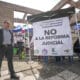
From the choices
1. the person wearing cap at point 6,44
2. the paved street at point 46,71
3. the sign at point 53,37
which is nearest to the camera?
the person wearing cap at point 6,44

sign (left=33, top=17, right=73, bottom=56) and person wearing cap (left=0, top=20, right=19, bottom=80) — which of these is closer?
person wearing cap (left=0, top=20, right=19, bottom=80)

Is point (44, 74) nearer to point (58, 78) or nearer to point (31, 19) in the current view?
point (58, 78)

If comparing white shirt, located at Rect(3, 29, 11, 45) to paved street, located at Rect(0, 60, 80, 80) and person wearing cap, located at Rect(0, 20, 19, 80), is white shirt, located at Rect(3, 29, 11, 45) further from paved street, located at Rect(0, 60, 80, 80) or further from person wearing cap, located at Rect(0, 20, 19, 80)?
paved street, located at Rect(0, 60, 80, 80)

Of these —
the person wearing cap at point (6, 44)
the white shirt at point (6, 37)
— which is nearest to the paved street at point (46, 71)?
the person wearing cap at point (6, 44)

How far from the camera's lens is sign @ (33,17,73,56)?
6797 millimetres

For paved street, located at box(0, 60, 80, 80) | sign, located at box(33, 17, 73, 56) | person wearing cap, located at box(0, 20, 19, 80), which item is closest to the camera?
person wearing cap, located at box(0, 20, 19, 80)

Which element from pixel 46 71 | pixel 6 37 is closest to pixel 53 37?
pixel 46 71

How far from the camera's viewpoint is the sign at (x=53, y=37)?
6.80 metres

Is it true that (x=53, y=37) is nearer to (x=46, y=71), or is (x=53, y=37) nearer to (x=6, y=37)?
(x=46, y=71)

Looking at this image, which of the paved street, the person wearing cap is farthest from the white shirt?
the paved street

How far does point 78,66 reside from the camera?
688 centimetres

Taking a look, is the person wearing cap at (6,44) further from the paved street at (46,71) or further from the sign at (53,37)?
the sign at (53,37)

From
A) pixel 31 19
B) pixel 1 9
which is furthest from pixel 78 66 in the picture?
pixel 1 9

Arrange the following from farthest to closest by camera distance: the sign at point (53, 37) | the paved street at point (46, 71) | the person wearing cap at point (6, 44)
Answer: the sign at point (53, 37) < the paved street at point (46, 71) < the person wearing cap at point (6, 44)
